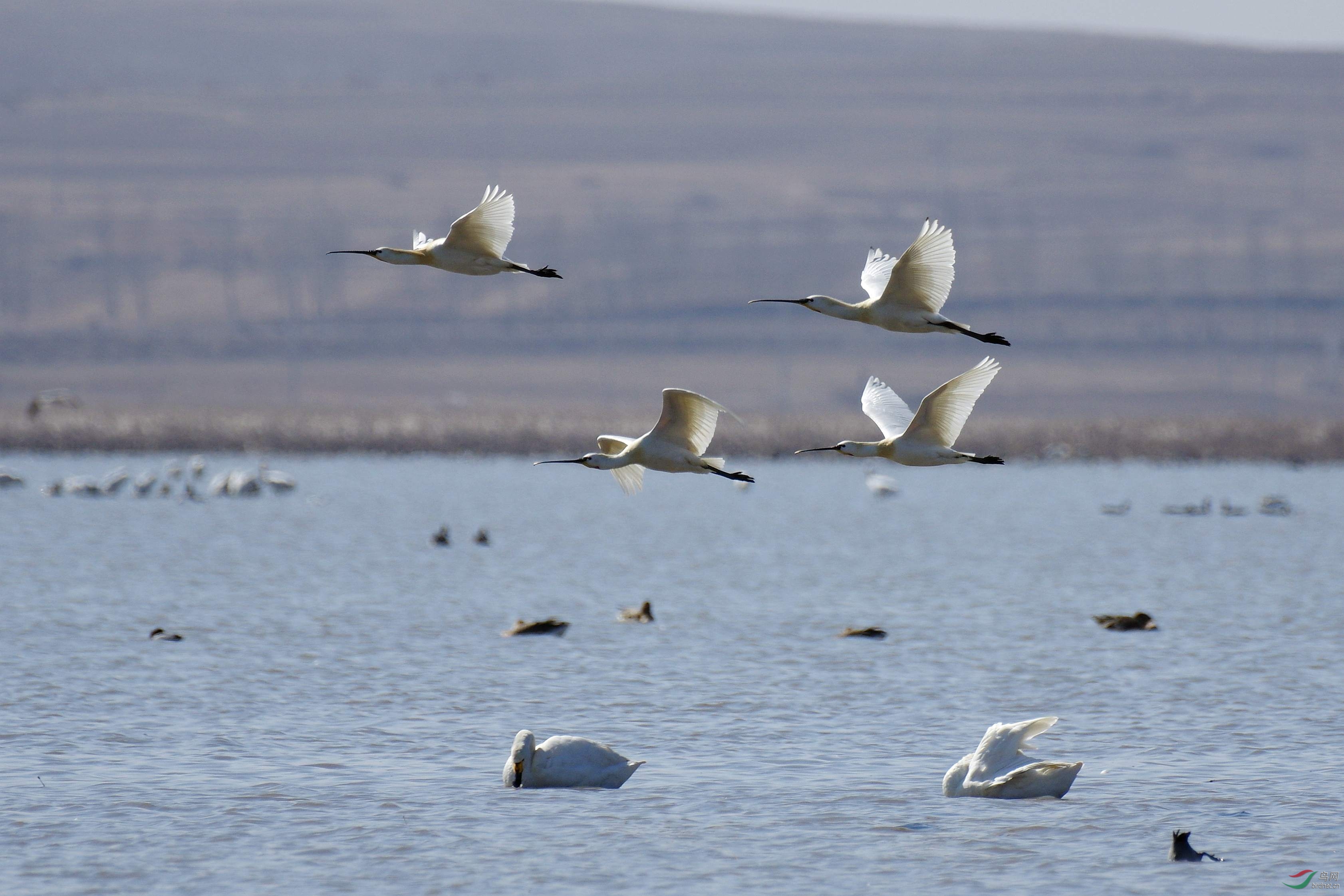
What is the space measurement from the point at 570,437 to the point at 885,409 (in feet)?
249

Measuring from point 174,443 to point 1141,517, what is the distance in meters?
45.0

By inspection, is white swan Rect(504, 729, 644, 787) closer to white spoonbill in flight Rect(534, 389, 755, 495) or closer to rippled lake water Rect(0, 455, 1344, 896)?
rippled lake water Rect(0, 455, 1344, 896)

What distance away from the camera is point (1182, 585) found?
144 ft

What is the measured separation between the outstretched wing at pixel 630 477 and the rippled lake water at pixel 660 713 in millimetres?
3301

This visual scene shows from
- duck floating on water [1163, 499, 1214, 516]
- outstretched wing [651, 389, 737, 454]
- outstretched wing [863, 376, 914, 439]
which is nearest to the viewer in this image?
outstretched wing [651, 389, 737, 454]

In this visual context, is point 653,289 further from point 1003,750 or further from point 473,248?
point 473,248

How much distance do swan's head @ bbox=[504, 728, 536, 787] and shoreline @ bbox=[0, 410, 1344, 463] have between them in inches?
2570

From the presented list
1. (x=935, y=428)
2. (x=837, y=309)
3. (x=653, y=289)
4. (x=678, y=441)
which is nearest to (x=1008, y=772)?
(x=935, y=428)

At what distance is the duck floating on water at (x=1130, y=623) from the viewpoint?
33438 mm

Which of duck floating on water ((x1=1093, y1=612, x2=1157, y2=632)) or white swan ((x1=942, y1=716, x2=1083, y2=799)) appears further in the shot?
duck floating on water ((x1=1093, y1=612, x2=1157, y2=632))

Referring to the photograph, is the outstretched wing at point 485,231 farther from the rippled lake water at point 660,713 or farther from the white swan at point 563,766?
the white swan at point 563,766

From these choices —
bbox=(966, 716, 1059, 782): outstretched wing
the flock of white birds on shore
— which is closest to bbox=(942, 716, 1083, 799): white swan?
bbox=(966, 716, 1059, 782): outstretched wing

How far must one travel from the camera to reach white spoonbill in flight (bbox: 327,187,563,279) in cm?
1568

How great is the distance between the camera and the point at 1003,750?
66.4ft
